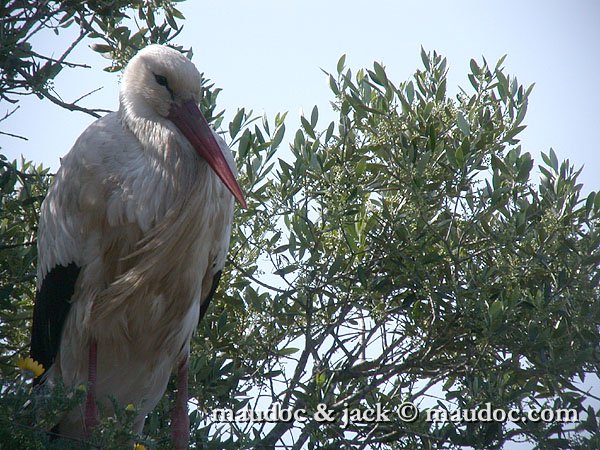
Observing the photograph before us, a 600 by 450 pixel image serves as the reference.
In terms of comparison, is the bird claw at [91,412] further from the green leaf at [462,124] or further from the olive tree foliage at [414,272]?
the green leaf at [462,124]

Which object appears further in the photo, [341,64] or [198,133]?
[341,64]

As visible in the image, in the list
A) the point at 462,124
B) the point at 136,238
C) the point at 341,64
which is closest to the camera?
the point at 136,238

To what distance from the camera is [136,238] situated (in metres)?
3.52

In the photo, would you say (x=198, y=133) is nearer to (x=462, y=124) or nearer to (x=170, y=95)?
(x=170, y=95)

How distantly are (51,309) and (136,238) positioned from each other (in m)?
0.57

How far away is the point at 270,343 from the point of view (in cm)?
396

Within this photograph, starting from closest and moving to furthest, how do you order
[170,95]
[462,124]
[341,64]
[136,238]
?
[136,238] < [170,95] < [462,124] < [341,64]

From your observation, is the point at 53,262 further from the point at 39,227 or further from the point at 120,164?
the point at 120,164

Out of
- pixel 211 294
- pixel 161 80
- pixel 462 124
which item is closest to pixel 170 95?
pixel 161 80

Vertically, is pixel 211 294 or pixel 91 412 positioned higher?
pixel 211 294

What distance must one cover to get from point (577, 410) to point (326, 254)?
4.39 ft

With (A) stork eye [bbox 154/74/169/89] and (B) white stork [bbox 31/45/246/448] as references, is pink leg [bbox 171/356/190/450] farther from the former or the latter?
(A) stork eye [bbox 154/74/169/89]

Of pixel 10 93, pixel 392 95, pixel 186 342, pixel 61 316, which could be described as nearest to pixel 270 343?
pixel 186 342

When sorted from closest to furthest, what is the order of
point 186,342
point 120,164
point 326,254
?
1. point 120,164
2. point 186,342
3. point 326,254
